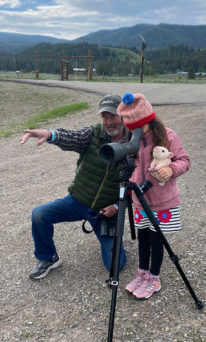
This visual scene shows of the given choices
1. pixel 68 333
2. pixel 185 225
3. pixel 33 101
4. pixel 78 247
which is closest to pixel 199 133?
pixel 185 225

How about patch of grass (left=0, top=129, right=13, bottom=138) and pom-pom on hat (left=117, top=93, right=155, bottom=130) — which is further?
patch of grass (left=0, top=129, right=13, bottom=138)

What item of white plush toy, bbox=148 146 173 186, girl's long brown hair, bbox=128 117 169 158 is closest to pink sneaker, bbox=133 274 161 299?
white plush toy, bbox=148 146 173 186

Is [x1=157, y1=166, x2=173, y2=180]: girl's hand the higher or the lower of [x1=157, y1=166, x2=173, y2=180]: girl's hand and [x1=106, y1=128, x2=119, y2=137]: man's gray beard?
the lower

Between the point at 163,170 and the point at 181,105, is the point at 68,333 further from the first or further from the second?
the point at 181,105

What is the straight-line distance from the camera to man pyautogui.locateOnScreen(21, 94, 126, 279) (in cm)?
369

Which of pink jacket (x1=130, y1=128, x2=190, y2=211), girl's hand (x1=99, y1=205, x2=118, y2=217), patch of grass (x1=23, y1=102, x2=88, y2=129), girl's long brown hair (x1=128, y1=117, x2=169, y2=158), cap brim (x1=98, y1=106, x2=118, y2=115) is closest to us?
girl's long brown hair (x1=128, y1=117, x2=169, y2=158)

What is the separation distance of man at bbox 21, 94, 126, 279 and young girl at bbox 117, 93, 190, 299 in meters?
0.47

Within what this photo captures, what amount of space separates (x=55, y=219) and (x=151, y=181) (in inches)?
56.9

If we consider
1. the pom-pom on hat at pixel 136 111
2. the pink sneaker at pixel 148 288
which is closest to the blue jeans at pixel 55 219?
the pink sneaker at pixel 148 288

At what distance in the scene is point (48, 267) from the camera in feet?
13.9

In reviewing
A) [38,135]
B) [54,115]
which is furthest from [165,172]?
[54,115]

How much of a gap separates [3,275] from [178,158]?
2667 millimetres

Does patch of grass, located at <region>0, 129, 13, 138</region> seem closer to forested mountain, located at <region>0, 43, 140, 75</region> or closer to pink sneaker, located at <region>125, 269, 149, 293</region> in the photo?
pink sneaker, located at <region>125, 269, 149, 293</region>

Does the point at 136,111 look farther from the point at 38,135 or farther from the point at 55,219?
the point at 55,219
